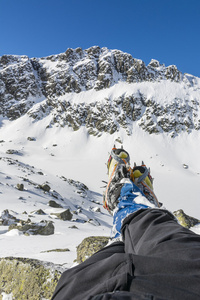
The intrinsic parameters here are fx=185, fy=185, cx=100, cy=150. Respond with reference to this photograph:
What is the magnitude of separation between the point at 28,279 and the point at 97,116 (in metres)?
70.1

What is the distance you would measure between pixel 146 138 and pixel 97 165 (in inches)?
946

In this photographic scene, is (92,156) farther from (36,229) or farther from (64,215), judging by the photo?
(36,229)

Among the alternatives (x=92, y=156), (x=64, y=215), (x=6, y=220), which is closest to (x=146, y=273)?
(x=6, y=220)

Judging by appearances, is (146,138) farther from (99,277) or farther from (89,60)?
(99,277)

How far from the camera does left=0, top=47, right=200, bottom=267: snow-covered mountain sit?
158 ft

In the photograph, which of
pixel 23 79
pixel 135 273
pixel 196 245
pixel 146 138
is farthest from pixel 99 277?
pixel 23 79

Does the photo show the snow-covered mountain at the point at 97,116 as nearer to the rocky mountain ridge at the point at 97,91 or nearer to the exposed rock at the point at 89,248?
the rocky mountain ridge at the point at 97,91

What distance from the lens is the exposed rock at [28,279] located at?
1798 mm

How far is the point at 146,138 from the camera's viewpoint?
63.4 metres

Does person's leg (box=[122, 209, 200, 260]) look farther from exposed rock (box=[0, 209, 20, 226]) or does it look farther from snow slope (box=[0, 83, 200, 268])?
snow slope (box=[0, 83, 200, 268])

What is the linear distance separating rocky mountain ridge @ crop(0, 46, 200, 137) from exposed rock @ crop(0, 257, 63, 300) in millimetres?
64614

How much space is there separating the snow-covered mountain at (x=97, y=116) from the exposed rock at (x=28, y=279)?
30.7m

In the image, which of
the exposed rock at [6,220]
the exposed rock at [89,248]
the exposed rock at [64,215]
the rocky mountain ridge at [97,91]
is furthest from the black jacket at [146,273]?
the rocky mountain ridge at [97,91]

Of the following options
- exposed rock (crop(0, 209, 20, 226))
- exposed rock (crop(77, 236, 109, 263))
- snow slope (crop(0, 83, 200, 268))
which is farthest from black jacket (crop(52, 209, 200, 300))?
snow slope (crop(0, 83, 200, 268))
